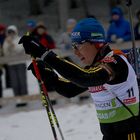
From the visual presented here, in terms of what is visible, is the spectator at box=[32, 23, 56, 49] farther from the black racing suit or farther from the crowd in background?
the black racing suit

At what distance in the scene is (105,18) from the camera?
70.9 feet

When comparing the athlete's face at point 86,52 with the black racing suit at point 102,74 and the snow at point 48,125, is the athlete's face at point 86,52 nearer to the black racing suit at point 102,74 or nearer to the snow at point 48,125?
the black racing suit at point 102,74

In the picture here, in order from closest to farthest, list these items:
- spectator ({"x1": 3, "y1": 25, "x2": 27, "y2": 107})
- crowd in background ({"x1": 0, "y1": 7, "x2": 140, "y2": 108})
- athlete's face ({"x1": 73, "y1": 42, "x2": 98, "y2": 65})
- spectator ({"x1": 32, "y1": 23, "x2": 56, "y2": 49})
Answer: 1. athlete's face ({"x1": 73, "y1": 42, "x2": 98, "y2": 65})
2. crowd in background ({"x1": 0, "y1": 7, "x2": 140, "y2": 108})
3. spectator ({"x1": 32, "y1": 23, "x2": 56, "y2": 49})
4. spectator ({"x1": 3, "y1": 25, "x2": 27, "y2": 107})

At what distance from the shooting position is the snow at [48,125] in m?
6.82

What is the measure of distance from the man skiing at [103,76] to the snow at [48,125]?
9.74 feet

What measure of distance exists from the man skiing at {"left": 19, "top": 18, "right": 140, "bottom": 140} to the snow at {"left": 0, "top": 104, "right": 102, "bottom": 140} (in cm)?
297

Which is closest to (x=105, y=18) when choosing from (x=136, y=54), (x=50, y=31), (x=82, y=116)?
(x=50, y=31)

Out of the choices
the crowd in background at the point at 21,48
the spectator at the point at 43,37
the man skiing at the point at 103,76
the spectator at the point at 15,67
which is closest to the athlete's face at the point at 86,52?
the man skiing at the point at 103,76

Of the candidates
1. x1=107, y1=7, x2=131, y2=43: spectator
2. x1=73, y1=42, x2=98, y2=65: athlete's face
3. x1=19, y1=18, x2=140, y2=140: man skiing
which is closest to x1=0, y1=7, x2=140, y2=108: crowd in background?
x1=107, y1=7, x2=131, y2=43: spectator

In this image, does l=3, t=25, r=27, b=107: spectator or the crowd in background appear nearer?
the crowd in background

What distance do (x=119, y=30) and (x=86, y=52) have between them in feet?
16.6

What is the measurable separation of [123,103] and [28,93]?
19.3 ft

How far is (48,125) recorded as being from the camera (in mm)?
7438

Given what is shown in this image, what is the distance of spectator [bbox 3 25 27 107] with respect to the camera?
29.0ft
